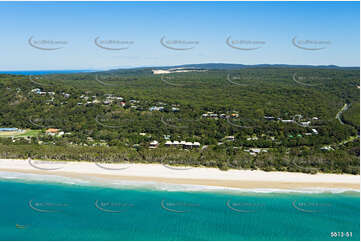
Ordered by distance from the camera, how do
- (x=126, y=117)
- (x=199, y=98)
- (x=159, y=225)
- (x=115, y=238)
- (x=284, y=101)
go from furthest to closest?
(x=199, y=98)
(x=284, y=101)
(x=126, y=117)
(x=159, y=225)
(x=115, y=238)

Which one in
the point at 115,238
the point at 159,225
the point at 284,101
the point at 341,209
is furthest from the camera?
the point at 284,101

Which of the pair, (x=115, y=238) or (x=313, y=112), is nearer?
(x=115, y=238)

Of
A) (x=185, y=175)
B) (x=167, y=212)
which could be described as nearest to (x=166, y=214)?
(x=167, y=212)

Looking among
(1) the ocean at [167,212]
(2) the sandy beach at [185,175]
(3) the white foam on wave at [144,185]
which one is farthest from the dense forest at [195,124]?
(1) the ocean at [167,212]

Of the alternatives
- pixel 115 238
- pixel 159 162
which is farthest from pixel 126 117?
pixel 115 238

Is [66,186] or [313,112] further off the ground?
[313,112]

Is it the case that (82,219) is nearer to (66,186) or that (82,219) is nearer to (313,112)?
(66,186)
